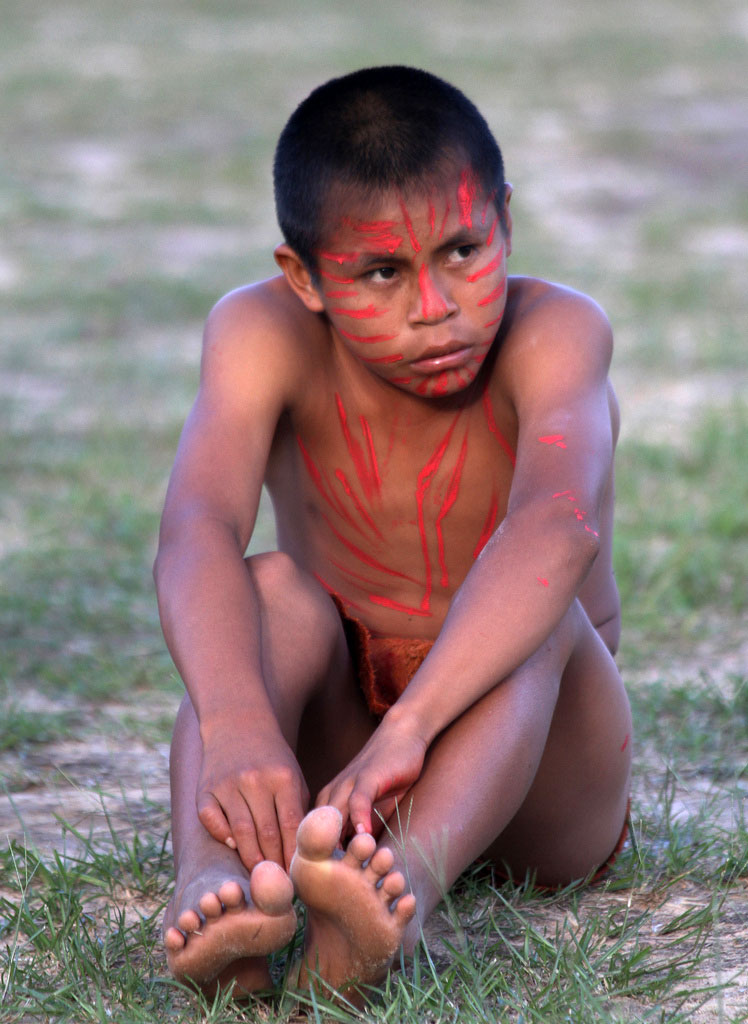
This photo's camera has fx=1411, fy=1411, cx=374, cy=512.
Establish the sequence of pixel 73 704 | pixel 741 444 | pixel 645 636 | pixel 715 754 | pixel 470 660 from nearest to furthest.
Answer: pixel 470 660
pixel 715 754
pixel 73 704
pixel 645 636
pixel 741 444

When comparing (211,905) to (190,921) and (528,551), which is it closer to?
(190,921)

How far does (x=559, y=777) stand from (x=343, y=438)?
65 cm

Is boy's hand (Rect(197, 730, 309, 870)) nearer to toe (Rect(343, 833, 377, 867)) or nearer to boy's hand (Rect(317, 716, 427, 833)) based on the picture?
boy's hand (Rect(317, 716, 427, 833))

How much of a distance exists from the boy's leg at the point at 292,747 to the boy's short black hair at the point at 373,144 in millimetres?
549

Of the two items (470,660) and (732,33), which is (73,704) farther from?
(732,33)

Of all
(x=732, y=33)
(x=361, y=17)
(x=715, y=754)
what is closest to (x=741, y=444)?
(x=715, y=754)

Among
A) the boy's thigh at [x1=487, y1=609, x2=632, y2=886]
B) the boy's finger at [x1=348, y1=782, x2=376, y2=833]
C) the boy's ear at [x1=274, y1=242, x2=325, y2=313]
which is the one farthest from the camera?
the boy's ear at [x1=274, y1=242, x2=325, y2=313]

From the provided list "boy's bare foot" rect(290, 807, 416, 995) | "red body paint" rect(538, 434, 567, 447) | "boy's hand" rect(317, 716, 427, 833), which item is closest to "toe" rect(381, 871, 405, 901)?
"boy's bare foot" rect(290, 807, 416, 995)

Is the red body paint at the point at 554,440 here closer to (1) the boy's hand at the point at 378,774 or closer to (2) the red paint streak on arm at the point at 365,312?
(2) the red paint streak on arm at the point at 365,312

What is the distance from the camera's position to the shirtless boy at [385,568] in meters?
1.68

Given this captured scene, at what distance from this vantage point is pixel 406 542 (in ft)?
7.48

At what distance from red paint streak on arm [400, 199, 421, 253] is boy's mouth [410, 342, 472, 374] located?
15 cm

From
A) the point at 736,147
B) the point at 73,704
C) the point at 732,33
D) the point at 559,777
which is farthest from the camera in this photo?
the point at 732,33

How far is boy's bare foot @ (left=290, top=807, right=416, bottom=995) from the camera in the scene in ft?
5.03
